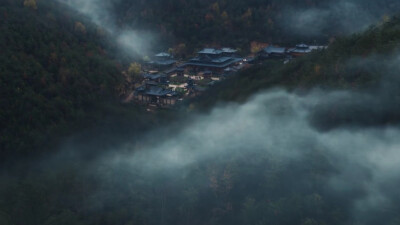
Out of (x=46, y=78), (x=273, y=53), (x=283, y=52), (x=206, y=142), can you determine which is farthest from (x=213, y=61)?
(x=206, y=142)

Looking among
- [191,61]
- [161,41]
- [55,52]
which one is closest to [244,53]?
[191,61]

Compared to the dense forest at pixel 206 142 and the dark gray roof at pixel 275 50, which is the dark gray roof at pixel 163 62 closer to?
the dense forest at pixel 206 142

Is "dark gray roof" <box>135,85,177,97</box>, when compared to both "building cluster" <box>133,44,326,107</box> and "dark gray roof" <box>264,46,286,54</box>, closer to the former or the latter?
"building cluster" <box>133,44,326,107</box>

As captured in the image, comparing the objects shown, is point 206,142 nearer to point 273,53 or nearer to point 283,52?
point 273,53

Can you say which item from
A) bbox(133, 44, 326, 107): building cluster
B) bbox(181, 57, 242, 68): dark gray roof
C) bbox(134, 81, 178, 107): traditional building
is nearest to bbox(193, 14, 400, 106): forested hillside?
bbox(134, 81, 178, 107): traditional building

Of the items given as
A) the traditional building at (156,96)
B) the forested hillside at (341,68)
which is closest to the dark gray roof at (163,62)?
the traditional building at (156,96)

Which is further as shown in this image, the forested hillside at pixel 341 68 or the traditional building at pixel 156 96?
the traditional building at pixel 156 96
